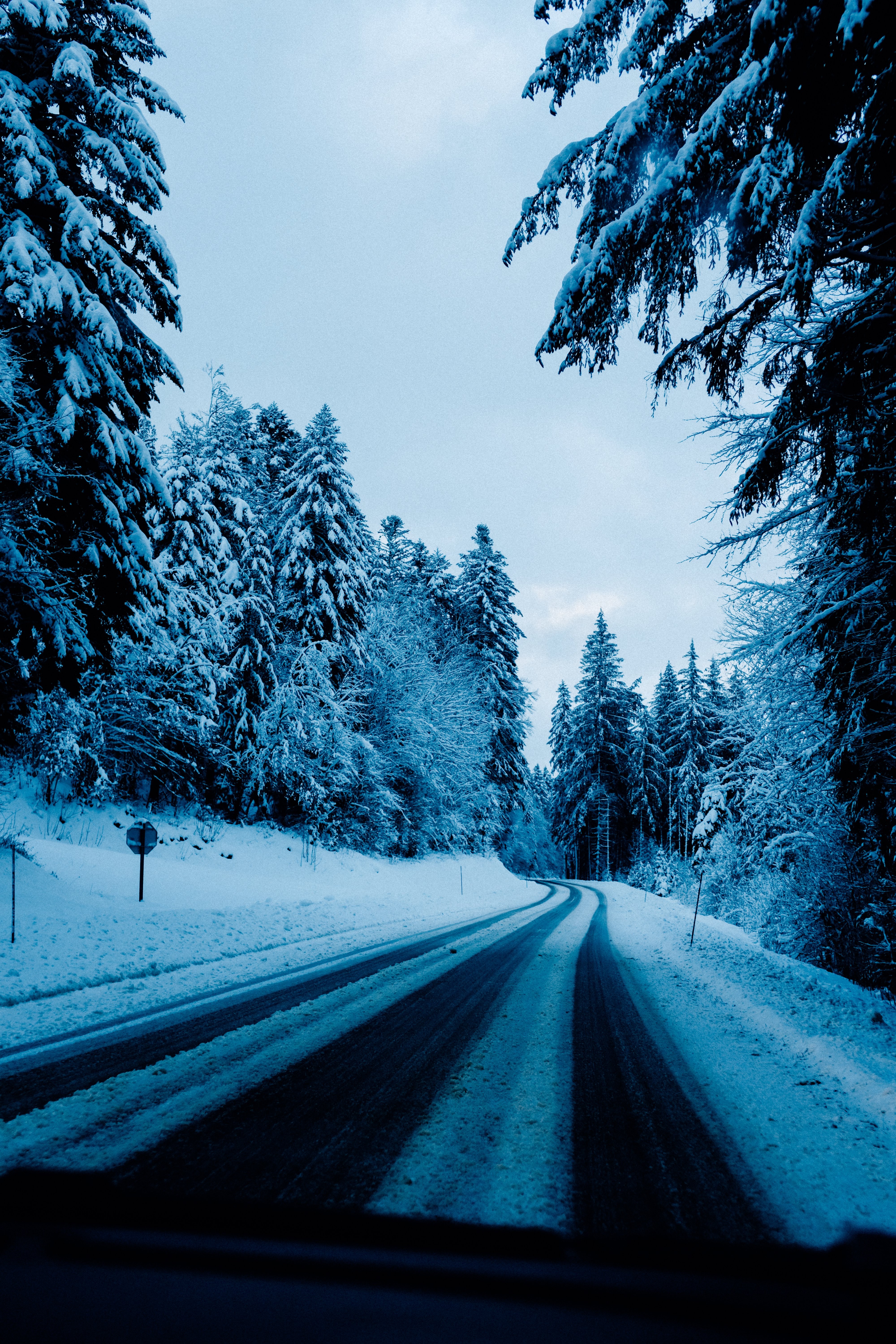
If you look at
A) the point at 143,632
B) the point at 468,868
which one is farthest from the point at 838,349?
the point at 468,868

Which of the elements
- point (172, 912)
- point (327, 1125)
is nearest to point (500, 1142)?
point (327, 1125)

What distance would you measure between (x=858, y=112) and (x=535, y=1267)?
691cm

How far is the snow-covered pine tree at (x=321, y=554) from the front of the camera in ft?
80.1

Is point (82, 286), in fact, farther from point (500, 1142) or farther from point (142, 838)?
point (500, 1142)

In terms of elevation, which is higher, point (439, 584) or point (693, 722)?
point (439, 584)

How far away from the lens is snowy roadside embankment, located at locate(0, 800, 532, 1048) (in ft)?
22.9

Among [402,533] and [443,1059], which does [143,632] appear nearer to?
[443,1059]

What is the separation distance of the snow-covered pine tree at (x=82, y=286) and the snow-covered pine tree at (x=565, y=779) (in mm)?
44103

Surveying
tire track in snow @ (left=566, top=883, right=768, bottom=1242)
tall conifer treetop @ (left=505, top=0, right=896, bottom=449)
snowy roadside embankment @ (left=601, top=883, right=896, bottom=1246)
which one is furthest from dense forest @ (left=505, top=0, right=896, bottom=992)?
tire track in snow @ (left=566, top=883, right=768, bottom=1242)

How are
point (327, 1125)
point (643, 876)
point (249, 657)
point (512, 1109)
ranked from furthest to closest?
point (643, 876)
point (249, 657)
point (512, 1109)
point (327, 1125)

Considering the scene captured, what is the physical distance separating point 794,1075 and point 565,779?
163 ft

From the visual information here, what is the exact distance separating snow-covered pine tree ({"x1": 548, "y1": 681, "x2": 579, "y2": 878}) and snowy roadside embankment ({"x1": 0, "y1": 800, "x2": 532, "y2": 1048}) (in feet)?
91.4

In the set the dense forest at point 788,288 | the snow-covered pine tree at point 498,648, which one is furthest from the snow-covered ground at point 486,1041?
the snow-covered pine tree at point 498,648

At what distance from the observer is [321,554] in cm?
2491
